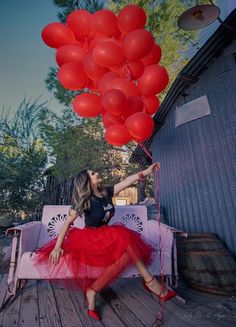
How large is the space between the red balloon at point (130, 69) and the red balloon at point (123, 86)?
17cm

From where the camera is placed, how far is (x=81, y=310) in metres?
1.95

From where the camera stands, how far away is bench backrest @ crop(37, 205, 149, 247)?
293cm

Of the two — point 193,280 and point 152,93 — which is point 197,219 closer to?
point 193,280

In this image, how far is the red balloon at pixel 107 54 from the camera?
244cm

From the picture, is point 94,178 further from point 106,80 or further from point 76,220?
point 106,80

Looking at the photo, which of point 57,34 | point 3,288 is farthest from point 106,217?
point 57,34

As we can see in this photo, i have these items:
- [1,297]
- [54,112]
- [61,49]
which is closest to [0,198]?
[54,112]

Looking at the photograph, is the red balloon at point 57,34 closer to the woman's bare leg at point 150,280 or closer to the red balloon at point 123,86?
the red balloon at point 123,86

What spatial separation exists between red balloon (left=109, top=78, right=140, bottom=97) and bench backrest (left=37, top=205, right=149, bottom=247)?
5.52 ft

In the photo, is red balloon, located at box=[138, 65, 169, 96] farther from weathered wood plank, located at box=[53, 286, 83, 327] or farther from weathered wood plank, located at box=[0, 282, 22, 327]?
weathered wood plank, located at box=[0, 282, 22, 327]

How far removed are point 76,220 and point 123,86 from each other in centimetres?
200

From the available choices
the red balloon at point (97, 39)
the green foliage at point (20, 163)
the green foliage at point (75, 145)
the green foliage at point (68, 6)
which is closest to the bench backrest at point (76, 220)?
the red balloon at point (97, 39)

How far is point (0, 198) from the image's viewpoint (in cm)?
683

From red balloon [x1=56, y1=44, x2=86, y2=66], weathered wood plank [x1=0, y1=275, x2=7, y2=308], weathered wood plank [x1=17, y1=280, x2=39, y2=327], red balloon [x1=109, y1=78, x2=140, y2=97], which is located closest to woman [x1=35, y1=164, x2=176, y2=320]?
weathered wood plank [x1=17, y1=280, x2=39, y2=327]
